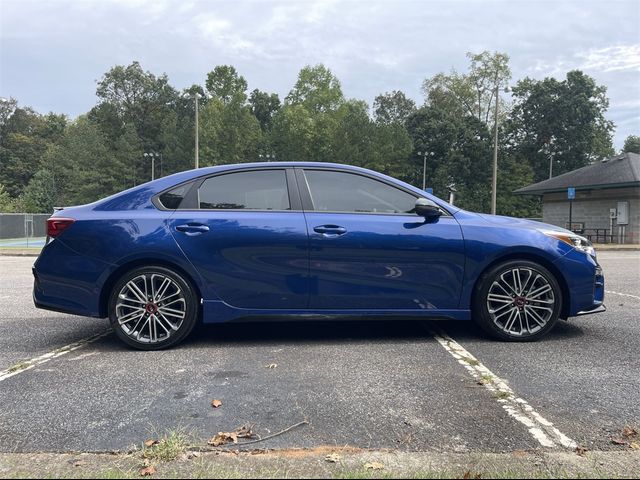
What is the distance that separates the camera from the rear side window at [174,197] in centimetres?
443

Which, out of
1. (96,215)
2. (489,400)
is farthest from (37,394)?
(489,400)

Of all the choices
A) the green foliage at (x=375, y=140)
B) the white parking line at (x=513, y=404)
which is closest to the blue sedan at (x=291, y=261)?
the white parking line at (x=513, y=404)

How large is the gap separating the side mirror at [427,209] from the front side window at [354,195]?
0.11 m

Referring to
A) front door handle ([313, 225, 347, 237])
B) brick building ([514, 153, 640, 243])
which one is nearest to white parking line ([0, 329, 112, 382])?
front door handle ([313, 225, 347, 237])

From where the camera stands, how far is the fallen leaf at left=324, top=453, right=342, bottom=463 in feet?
7.71

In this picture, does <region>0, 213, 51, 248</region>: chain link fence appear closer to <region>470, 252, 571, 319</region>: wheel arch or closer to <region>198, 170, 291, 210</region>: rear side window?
<region>198, 170, 291, 210</region>: rear side window

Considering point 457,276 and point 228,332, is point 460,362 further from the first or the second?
point 228,332

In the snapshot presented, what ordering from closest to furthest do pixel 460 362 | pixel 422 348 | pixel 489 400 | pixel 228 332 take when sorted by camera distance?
pixel 489 400 → pixel 460 362 → pixel 422 348 → pixel 228 332

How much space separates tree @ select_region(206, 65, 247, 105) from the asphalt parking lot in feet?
185

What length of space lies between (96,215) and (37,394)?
1629 mm

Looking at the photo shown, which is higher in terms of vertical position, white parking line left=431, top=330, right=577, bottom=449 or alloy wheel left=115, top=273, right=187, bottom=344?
alloy wheel left=115, top=273, right=187, bottom=344

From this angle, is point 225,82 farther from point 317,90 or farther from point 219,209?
point 219,209

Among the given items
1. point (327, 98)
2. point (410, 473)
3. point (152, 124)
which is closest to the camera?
point (410, 473)

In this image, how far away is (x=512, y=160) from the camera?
57531mm
